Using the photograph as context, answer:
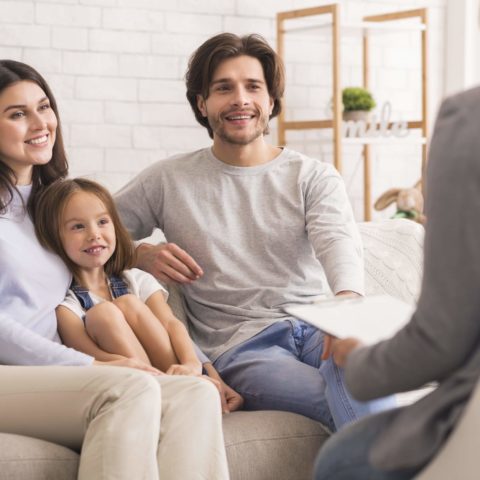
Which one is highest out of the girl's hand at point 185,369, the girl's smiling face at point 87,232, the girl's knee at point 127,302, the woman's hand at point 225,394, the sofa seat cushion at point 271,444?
the girl's smiling face at point 87,232

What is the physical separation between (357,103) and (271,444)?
8.39 feet

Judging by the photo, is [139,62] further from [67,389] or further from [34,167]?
[67,389]

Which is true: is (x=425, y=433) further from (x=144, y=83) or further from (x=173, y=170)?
(x=144, y=83)

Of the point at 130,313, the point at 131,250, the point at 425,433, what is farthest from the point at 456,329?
the point at 131,250

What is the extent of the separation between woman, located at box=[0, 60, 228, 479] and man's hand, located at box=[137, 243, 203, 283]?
27 cm

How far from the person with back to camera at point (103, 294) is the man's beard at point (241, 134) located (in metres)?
0.36

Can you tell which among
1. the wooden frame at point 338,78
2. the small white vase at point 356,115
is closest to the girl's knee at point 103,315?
the wooden frame at point 338,78

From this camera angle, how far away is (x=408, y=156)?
16.1 feet

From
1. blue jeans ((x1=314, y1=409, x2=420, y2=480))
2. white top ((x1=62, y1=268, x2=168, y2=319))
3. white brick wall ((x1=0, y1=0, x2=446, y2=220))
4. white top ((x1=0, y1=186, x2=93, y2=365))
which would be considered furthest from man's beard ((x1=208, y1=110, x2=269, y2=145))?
white brick wall ((x1=0, y1=0, x2=446, y2=220))

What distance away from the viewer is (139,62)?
418cm

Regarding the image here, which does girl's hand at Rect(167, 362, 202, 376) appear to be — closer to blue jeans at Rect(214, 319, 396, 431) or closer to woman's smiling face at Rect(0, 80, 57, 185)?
blue jeans at Rect(214, 319, 396, 431)

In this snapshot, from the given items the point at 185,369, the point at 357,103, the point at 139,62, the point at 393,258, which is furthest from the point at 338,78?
the point at 185,369

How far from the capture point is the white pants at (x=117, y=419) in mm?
1786

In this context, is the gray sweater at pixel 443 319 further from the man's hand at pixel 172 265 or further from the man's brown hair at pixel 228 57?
the man's brown hair at pixel 228 57
